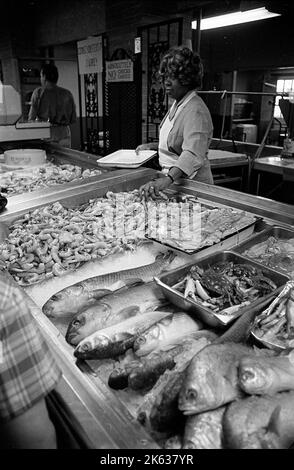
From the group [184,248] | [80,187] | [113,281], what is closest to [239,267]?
[184,248]

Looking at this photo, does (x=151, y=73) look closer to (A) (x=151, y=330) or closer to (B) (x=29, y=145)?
(B) (x=29, y=145)

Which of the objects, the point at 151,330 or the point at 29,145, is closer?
the point at 151,330

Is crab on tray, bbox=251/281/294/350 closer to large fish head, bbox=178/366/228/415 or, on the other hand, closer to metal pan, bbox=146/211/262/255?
large fish head, bbox=178/366/228/415

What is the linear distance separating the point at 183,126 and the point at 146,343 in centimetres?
271

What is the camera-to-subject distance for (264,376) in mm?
1146

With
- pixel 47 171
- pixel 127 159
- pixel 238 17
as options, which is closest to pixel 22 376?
pixel 127 159

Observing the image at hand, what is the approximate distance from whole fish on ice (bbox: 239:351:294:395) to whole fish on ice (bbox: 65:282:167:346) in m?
0.66

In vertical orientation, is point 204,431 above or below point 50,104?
below

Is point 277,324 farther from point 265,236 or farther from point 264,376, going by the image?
point 265,236

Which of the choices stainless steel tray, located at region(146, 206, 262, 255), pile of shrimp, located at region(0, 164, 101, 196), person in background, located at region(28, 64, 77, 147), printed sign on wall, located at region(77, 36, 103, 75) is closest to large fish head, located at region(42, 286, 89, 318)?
stainless steel tray, located at region(146, 206, 262, 255)

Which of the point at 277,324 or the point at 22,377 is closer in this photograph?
the point at 22,377

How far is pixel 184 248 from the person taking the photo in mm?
2270

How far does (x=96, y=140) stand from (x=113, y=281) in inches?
303

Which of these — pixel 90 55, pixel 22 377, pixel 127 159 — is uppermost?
pixel 90 55
